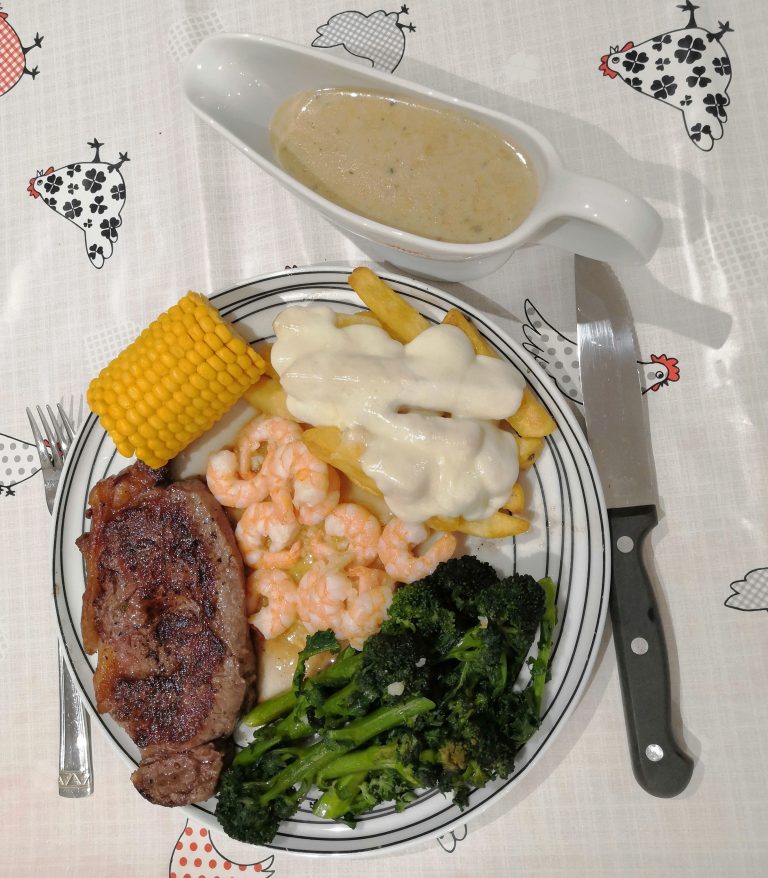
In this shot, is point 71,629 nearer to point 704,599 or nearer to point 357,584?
point 357,584

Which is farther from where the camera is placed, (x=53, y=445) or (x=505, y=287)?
(x=53, y=445)

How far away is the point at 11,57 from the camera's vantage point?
8.77ft

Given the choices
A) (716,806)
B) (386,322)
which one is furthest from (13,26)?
(716,806)

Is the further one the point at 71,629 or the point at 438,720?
the point at 71,629

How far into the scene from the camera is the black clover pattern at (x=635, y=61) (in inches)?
91.0

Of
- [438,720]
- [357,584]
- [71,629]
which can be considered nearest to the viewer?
[438,720]

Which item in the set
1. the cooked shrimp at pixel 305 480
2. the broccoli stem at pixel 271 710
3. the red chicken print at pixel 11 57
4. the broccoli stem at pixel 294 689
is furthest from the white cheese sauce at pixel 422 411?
the red chicken print at pixel 11 57

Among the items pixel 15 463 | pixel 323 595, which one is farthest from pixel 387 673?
pixel 15 463

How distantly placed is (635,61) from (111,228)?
1812 millimetres

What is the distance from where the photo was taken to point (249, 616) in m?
2.30

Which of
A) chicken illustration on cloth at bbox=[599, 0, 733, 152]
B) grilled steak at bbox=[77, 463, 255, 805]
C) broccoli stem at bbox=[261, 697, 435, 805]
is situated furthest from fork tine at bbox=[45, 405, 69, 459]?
chicken illustration on cloth at bbox=[599, 0, 733, 152]

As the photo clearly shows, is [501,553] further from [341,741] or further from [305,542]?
[341,741]

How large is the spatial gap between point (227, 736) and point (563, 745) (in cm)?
103

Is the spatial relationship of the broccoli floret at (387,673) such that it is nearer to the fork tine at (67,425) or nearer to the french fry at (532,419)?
the french fry at (532,419)
